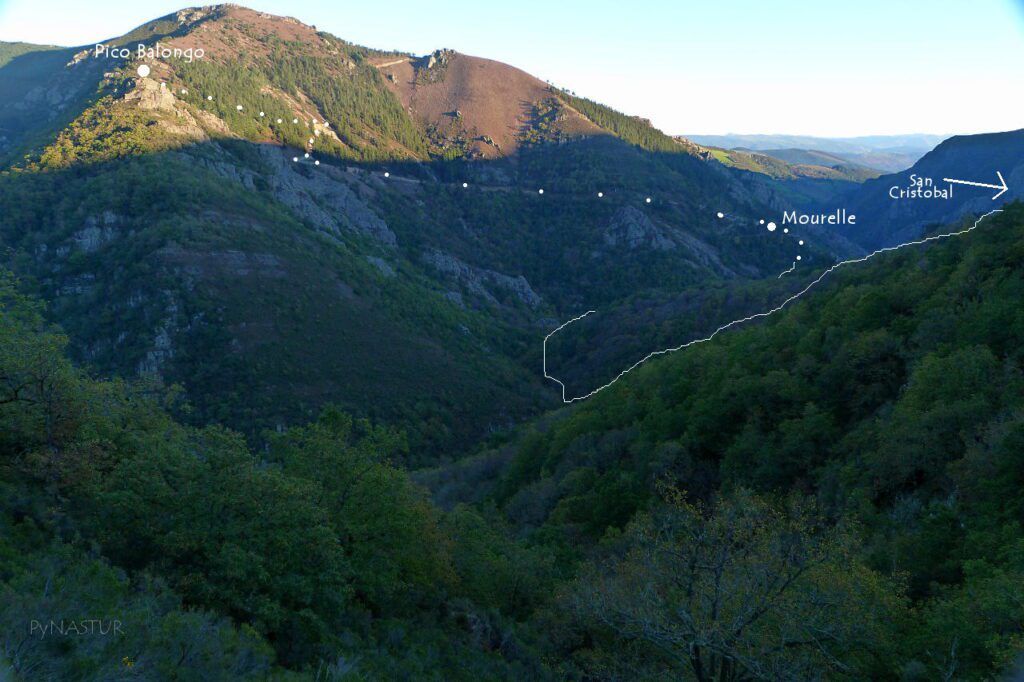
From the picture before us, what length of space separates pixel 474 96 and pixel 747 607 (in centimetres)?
16264

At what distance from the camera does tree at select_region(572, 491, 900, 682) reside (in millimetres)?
11344

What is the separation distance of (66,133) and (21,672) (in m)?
94.1

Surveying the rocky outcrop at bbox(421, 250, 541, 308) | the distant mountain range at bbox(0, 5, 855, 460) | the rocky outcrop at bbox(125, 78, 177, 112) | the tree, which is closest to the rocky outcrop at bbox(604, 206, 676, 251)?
the distant mountain range at bbox(0, 5, 855, 460)

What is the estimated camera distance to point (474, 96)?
161m

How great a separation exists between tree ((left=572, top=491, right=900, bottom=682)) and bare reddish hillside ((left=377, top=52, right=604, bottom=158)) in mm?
139651

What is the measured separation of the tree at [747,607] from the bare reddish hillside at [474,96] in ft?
458

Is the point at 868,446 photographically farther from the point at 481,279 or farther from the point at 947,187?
the point at 947,187

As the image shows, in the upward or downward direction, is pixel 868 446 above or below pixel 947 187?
below

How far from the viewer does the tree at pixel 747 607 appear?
1134 cm

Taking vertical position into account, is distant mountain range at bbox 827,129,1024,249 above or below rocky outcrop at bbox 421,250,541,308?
above

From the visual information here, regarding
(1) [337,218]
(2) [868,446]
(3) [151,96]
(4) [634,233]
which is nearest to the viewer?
(2) [868,446]

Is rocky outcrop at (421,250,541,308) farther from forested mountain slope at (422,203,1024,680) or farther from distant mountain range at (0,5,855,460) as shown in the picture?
forested mountain slope at (422,203,1024,680)

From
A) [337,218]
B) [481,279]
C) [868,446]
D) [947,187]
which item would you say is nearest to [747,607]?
[868,446]

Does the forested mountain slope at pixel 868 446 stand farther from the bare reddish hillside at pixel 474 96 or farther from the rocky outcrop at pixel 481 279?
the bare reddish hillside at pixel 474 96
